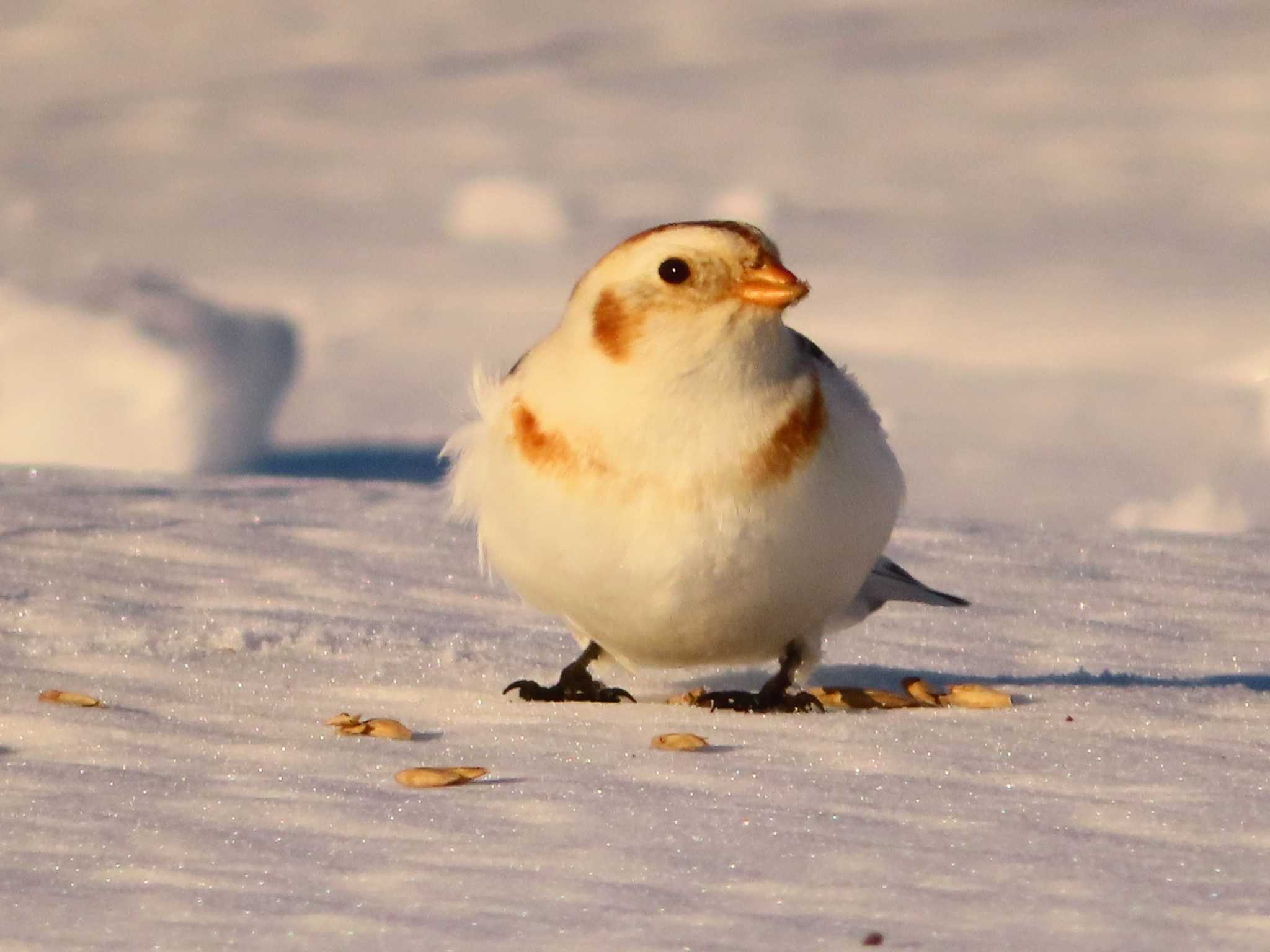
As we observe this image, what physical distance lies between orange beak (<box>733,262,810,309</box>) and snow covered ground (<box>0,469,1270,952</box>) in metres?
0.95

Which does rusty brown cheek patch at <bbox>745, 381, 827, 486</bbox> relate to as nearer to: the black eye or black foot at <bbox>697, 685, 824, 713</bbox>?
the black eye

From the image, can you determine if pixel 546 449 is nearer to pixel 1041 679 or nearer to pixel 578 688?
pixel 578 688

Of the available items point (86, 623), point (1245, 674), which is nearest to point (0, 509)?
point (86, 623)

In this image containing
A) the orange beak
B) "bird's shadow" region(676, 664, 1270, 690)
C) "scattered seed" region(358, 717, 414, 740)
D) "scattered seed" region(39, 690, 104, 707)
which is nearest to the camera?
the orange beak

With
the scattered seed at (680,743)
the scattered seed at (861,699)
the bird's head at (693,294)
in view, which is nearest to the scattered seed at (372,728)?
the scattered seed at (680,743)

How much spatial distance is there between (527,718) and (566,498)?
541 millimetres

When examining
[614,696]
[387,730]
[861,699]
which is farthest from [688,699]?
[387,730]

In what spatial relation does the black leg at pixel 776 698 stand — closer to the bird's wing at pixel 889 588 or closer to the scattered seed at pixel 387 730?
the bird's wing at pixel 889 588

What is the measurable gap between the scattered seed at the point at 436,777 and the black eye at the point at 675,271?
111 cm

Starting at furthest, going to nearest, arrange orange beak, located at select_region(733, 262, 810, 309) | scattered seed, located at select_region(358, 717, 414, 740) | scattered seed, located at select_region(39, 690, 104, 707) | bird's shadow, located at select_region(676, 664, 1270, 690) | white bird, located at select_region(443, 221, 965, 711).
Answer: bird's shadow, located at select_region(676, 664, 1270, 690)
scattered seed, located at select_region(39, 690, 104, 707)
scattered seed, located at select_region(358, 717, 414, 740)
white bird, located at select_region(443, 221, 965, 711)
orange beak, located at select_region(733, 262, 810, 309)

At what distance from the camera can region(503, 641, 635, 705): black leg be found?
5012mm

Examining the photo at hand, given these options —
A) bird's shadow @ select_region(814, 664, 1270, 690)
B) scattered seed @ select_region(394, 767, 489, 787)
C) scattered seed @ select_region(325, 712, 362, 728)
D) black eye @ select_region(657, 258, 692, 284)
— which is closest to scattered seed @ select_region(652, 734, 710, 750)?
scattered seed @ select_region(394, 767, 489, 787)

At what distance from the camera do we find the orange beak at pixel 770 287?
13.8 feet

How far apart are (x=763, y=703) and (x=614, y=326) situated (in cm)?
101
